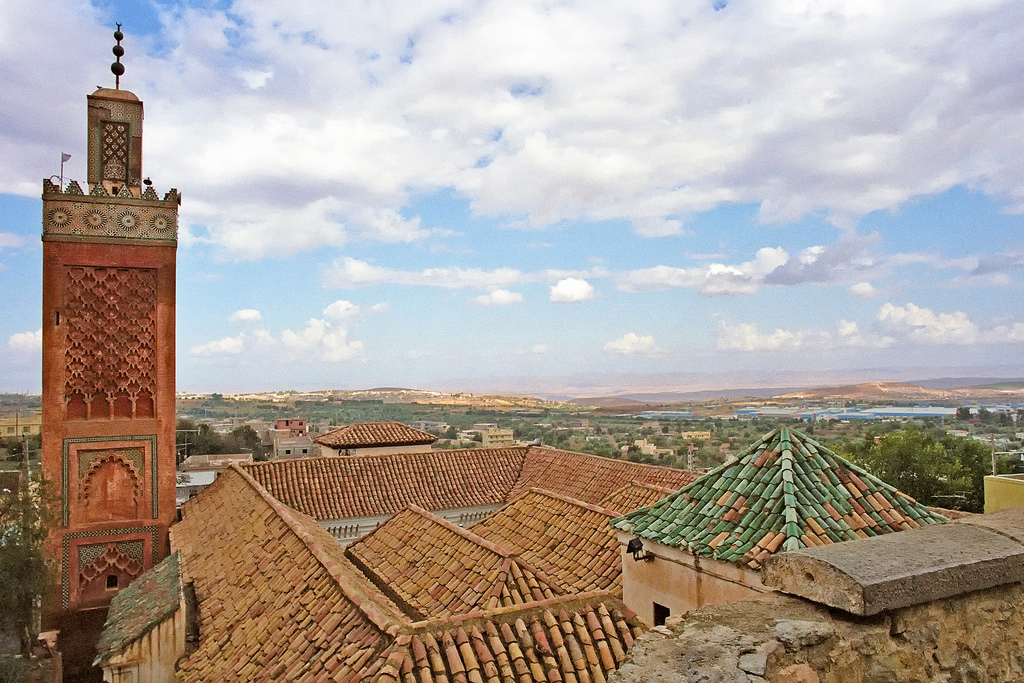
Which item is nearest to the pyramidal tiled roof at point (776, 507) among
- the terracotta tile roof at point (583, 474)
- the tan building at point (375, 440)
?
the terracotta tile roof at point (583, 474)

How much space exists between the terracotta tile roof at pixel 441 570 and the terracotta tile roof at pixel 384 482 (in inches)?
184

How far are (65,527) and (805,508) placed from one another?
15.8m

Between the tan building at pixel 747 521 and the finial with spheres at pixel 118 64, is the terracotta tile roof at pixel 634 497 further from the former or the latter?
the finial with spheres at pixel 118 64

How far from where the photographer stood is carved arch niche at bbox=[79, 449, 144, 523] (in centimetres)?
1503

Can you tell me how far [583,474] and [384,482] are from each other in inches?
200

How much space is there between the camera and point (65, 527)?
48.5 feet

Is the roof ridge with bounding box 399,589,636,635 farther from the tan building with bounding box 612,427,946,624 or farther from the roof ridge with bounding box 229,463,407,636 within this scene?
the tan building with bounding box 612,427,946,624

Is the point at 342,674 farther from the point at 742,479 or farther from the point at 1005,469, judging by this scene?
the point at 1005,469

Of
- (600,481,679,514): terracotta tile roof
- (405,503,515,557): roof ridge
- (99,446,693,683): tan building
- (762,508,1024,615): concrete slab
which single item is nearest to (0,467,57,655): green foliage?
(99,446,693,683): tan building

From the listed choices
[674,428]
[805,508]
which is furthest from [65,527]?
[674,428]

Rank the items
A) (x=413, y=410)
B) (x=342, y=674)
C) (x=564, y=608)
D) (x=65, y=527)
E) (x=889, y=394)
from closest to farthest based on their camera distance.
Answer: (x=342, y=674) < (x=564, y=608) < (x=65, y=527) < (x=889, y=394) < (x=413, y=410)

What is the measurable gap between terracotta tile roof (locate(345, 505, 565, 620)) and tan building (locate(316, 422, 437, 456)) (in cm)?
901

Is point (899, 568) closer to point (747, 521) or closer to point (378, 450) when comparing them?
point (747, 521)

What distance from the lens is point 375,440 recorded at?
2061cm
